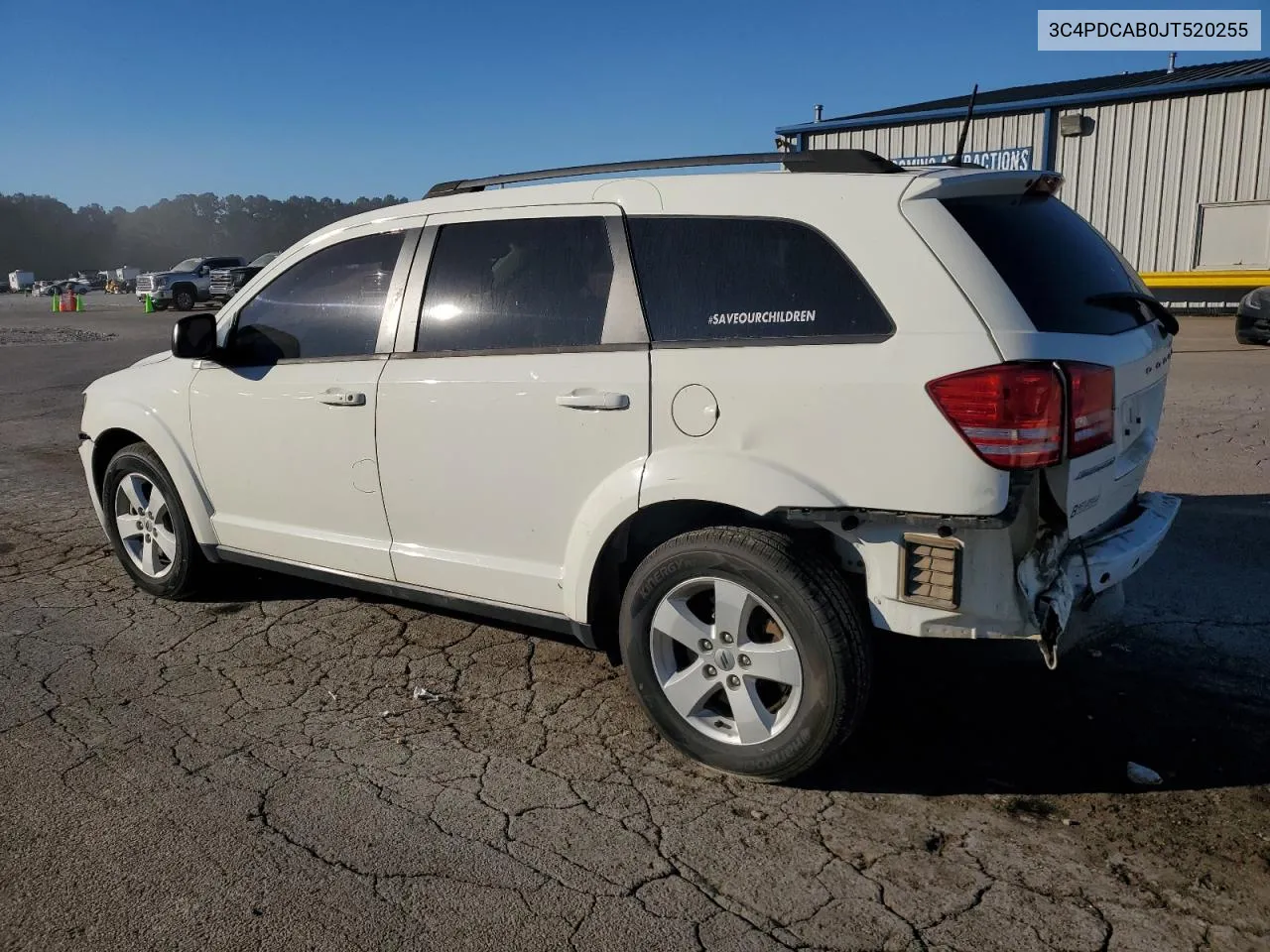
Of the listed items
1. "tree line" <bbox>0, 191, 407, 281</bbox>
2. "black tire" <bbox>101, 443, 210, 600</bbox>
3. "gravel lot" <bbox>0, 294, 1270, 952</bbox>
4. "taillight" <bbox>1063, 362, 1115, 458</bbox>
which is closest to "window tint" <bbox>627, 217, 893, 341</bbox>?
"taillight" <bbox>1063, 362, 1115, 458</bbox>

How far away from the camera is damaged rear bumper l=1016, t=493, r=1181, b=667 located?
3113mm

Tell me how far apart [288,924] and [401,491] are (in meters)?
1.82

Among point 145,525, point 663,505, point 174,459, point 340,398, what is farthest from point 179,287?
point 663,505

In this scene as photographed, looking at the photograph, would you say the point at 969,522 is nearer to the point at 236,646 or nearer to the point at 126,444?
the point at 236,646

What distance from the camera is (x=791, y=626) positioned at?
10.5 feet

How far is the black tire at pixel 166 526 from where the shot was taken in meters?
5.07

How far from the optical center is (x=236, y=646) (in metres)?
4.64

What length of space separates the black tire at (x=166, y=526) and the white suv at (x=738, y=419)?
0.88 m

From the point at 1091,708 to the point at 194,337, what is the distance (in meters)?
3.97

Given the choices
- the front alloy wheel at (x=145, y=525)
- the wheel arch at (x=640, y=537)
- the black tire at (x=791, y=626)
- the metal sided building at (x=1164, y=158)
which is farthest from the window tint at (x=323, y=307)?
the metal sided building at (x=1164, y=158)

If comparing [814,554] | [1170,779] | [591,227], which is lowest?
[1170,779]

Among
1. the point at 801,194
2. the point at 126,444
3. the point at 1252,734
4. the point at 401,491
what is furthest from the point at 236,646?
the point at 1252,734

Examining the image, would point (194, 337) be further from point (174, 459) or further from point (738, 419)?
point (738, 419)

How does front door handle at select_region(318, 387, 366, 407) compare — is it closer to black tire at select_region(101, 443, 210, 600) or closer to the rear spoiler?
black tire at select_region(101, 443, 210, 600)
